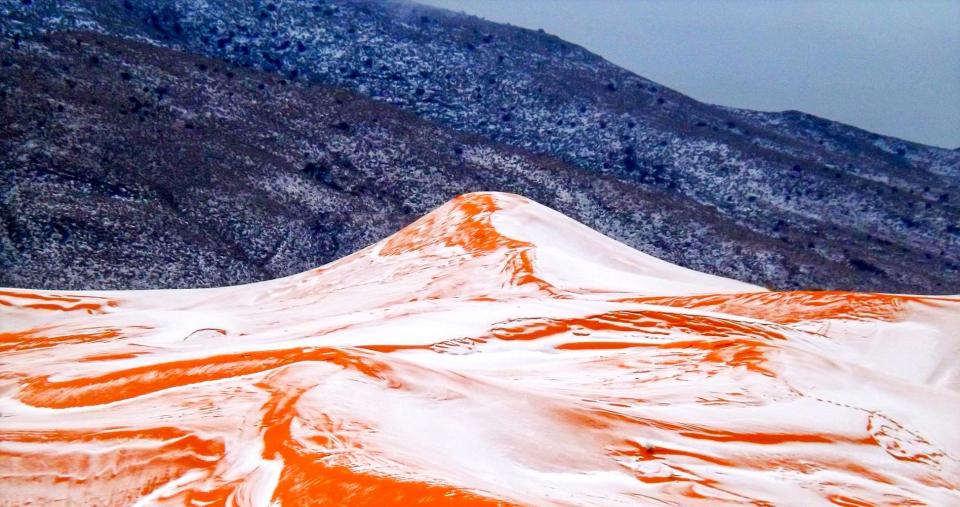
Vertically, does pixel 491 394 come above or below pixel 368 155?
above

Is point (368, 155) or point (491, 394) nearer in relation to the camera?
point (491, 394)

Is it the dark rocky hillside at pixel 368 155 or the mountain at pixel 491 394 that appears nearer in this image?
the mountain at pixel 491 394

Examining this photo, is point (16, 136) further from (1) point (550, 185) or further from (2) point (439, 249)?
(2) point (439, 249)

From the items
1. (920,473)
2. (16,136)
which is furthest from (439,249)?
(16,136)

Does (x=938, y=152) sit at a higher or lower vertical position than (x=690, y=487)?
higher

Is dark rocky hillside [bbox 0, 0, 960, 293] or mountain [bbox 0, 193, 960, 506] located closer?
mountain [bbox 0, 193, 960, 506]
